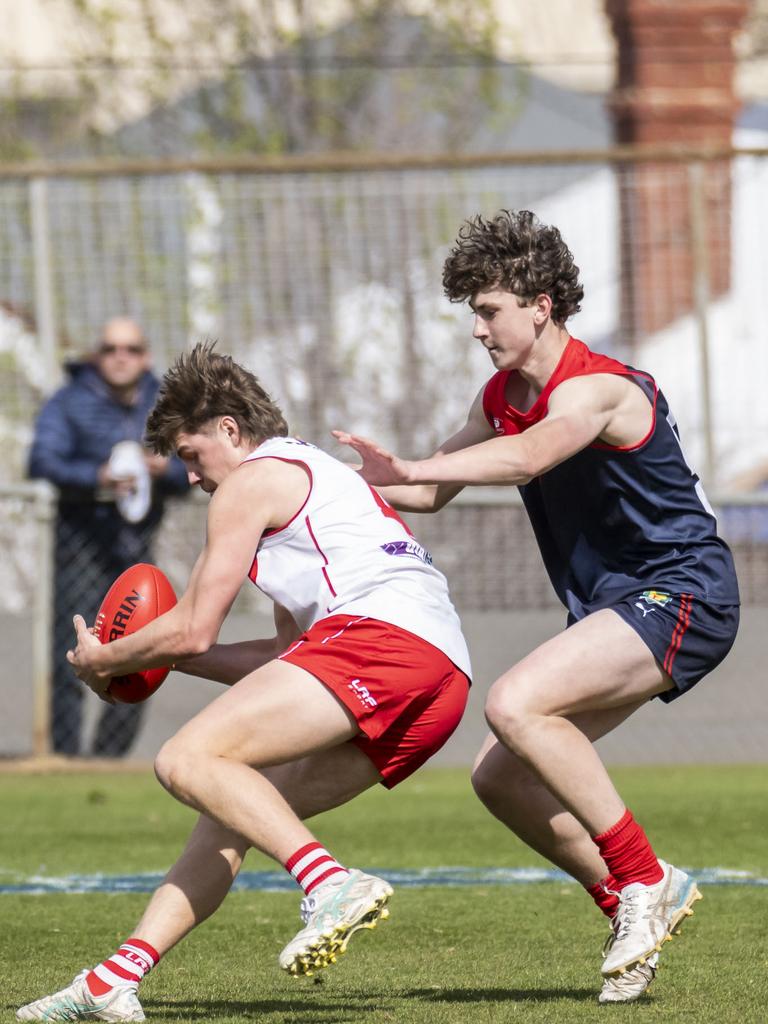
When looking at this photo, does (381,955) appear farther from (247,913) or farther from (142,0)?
(142,0)

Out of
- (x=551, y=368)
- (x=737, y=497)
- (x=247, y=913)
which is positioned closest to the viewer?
(x=551, y=368)

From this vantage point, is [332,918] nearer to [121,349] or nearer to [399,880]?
[399,880]

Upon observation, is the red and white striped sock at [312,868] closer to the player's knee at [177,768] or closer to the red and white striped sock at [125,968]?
the player's knee at [177,768]

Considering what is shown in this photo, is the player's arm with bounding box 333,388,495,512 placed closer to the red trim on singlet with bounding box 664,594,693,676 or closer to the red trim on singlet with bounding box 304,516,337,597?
the red trim on singlet with bounding box 304,516,337,597

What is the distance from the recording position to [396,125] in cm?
1717

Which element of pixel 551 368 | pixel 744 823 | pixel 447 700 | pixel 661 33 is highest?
pixel 661 33

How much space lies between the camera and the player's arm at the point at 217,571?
4.85 m

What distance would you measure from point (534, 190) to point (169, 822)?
5.00 metres

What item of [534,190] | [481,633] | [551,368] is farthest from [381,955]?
[534,190]

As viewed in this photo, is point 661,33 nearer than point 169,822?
No

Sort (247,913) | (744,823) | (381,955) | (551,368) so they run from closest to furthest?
(551,368) < (381,955) < (247,913) < (744,823)

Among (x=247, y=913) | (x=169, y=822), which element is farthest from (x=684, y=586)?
(x=169, y=822)

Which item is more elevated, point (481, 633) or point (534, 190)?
point (534, 190)

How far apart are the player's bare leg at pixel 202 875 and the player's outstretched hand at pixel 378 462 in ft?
2.23
